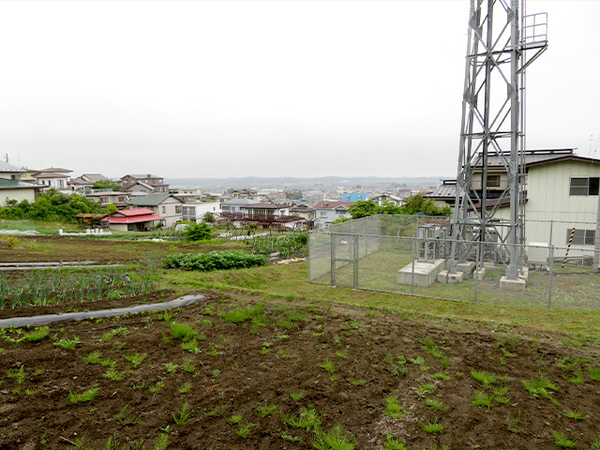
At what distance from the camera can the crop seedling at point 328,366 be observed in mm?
4857

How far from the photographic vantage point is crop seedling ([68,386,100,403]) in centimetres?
382

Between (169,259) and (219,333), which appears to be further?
(169,259)

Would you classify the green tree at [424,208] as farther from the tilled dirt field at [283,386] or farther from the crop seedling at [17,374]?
the crop seedling at [17,374]

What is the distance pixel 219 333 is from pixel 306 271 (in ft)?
25.8

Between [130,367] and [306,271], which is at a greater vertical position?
[130,367]

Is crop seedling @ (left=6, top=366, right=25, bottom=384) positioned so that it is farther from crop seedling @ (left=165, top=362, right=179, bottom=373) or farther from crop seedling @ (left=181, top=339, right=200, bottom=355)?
crop seedling @ (left=181, top=339, right=200, bottom=355)

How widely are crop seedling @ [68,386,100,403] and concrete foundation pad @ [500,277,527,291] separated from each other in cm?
1092

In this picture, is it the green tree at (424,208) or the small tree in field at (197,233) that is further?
the green tree at (424,208)

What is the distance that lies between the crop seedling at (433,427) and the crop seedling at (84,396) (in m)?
3.47

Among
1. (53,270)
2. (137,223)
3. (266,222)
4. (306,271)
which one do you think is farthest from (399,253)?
(137,223)

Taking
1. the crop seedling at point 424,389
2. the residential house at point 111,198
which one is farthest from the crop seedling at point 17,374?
the residential house at point 111,198

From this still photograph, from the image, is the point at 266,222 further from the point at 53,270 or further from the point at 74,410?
the point at 74,410

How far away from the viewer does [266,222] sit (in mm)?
33469

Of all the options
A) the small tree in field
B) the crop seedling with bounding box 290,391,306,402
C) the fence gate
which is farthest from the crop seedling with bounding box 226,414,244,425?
the small tree in field
